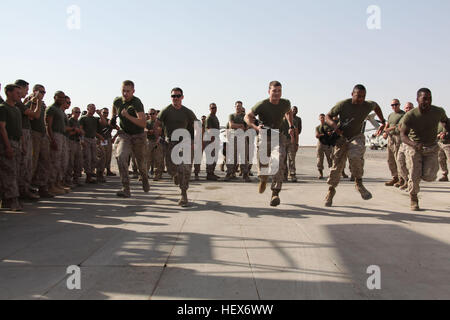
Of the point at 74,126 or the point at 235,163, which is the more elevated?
the point at 74,126

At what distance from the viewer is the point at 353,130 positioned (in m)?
6.48

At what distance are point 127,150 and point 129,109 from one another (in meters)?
0.77

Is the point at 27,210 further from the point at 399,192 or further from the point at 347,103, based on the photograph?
the point at 399,192

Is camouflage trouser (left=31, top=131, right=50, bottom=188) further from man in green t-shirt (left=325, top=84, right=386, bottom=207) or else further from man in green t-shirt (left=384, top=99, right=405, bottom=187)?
man in green t-shirt (left=384, top=99, right=405, bottom=187)

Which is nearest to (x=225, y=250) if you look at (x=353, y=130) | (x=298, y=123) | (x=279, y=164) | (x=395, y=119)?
(x=279, y=164)

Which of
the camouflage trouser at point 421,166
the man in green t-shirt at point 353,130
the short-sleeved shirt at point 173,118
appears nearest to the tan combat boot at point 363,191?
the man in green t-shirt at point 353,130

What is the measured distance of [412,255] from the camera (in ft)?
11.9

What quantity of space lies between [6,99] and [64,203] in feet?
6.32

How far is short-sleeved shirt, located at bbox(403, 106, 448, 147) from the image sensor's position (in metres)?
6.14

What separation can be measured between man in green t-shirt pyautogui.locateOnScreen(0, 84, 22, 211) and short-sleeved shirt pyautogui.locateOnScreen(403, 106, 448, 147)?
6098 mm

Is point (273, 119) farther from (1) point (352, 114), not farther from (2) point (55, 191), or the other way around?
(2) point (55, 191)

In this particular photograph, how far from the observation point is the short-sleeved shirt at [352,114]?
6.42m
